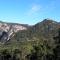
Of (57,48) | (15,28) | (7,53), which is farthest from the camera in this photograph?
(15,28)

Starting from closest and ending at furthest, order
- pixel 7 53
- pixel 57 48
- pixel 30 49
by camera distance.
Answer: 1. pixel 57 48
2. pixel 30 49
3. pixel 7 53

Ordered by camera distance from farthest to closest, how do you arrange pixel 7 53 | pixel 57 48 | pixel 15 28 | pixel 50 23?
pixel 15 28 < pixel 50 23 < pixel 7 53 < pixel 57 48

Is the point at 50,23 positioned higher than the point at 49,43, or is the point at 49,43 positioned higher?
the point at 50,23

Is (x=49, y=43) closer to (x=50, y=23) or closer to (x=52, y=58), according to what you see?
(x=52, y=58)

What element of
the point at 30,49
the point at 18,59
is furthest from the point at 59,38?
the point at 18,59

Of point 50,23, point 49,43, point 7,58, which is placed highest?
point 50,23

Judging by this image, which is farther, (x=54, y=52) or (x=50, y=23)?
(x=50, y=23)

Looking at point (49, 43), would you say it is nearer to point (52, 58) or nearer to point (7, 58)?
point (52, 58)

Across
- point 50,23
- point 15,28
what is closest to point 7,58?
point 50,23

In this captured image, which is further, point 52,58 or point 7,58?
point 7,58
